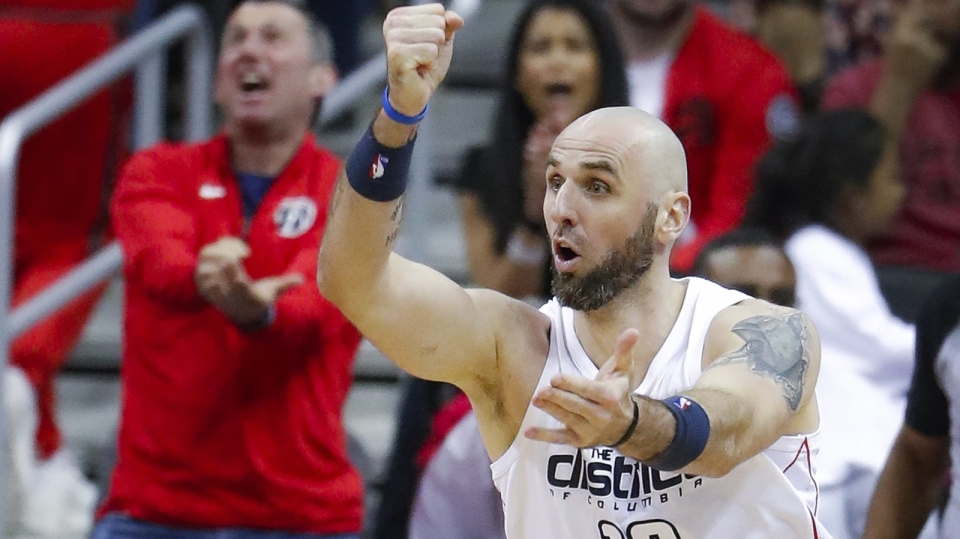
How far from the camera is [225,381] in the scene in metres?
3.87

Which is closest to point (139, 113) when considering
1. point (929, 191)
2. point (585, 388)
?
point (929, 191)

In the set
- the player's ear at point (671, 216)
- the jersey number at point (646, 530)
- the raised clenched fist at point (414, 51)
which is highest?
the raised clenched fist at point (414, 51)

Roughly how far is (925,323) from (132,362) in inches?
73.5

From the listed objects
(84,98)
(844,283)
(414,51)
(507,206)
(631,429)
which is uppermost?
(414,51)

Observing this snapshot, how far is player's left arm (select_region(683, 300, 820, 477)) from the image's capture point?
246cm

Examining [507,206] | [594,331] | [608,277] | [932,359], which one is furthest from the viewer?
[507,206]

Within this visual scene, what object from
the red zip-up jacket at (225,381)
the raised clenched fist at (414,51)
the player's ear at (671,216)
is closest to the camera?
the raised clenched fist at (414,51)

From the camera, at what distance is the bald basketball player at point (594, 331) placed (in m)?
2.66

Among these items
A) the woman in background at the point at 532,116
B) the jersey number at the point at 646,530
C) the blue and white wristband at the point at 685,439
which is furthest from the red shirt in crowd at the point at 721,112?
the blue and white wristband at the point at 685,439

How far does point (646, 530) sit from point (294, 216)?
1.55 m

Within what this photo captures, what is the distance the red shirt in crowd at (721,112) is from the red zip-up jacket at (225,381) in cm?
145

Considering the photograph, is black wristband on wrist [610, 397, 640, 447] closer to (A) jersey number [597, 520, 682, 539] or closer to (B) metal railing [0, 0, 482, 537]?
(A) jersey number [597, 520, 682, 539]

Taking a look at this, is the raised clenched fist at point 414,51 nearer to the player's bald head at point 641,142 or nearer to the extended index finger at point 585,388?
the player's bald head at point 641,142

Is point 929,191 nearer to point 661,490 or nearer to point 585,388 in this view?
point 661,490
